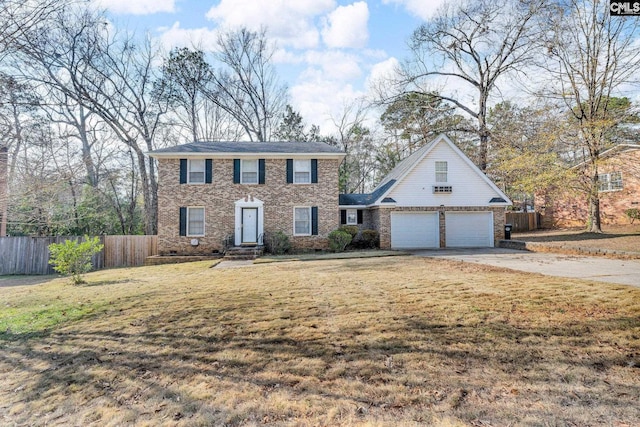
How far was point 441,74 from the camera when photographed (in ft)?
85.3

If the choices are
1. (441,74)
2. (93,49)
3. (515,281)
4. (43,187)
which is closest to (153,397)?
(43,187)

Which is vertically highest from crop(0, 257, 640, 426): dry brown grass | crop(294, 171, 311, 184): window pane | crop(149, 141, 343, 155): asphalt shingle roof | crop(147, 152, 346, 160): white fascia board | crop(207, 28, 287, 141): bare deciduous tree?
crop(207, 28, 287, 141): bare deciduous tree

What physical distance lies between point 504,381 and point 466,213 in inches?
628

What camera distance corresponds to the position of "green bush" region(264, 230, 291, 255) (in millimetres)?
16038

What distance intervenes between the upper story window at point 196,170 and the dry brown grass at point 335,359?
36.3ft

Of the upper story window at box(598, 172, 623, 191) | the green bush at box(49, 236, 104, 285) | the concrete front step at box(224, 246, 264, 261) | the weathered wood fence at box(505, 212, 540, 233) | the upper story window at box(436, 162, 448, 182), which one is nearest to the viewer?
the green bush at box(49, 236, 104, 285)

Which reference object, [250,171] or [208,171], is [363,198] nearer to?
[250,171]

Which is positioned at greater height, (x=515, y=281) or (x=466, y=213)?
(x=466, y=213)

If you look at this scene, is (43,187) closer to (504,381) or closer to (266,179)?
(504,381)

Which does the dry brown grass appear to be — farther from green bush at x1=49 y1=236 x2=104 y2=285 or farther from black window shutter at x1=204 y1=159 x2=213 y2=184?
black window shutter at x1=204 y1=159 x2=213 y2=184

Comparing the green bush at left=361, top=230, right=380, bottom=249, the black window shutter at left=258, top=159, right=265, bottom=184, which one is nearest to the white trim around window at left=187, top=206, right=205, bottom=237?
the black window shutter at left=258, top=159, right=265, bottom=184

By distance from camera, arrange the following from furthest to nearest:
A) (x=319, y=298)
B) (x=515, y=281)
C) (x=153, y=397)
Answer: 1. (x=515, y=281)
2. (x=319, y=298)
3. (x=153, y=397)

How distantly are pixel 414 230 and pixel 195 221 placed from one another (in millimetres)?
11403

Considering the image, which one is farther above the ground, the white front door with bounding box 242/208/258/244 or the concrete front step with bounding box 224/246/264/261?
the white front door with bounding box 242/208/258/244
